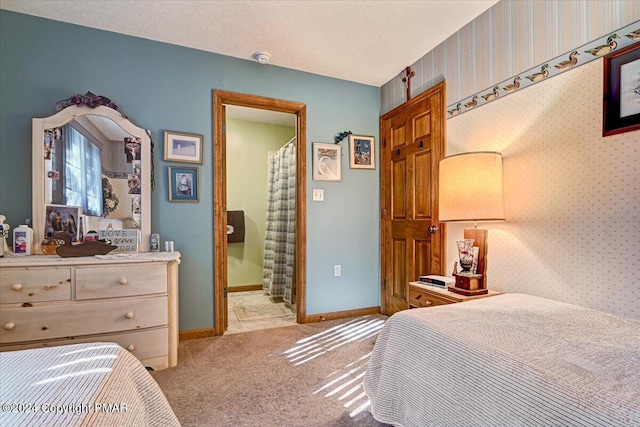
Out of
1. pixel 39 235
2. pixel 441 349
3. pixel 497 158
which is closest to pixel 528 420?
pixel 441 349

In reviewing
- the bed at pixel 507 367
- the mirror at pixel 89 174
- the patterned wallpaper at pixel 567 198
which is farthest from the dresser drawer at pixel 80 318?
the patterned wallpaper at pixel 567 198

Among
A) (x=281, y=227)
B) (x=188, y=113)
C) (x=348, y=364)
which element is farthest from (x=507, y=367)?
(x=281, y=227)

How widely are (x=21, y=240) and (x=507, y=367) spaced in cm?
272

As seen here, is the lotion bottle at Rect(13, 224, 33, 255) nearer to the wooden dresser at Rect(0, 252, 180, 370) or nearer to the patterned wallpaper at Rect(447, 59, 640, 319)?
the wooden dresser at Rect(0, 252, 180, 370)

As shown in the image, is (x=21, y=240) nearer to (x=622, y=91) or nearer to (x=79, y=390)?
(x=79, y=390)

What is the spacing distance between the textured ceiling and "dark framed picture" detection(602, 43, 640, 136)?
0.93 meters

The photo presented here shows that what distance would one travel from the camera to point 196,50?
8.30ft

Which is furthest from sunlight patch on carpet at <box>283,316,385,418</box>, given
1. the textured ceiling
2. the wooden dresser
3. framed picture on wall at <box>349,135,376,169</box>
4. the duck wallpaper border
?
the textured ceiling

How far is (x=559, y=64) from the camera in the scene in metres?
1.60

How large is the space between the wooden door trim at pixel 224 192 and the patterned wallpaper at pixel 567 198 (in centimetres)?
158

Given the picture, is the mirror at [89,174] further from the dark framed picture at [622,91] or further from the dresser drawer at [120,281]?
the dark framed picture at [622,91]

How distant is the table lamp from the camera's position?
171cm

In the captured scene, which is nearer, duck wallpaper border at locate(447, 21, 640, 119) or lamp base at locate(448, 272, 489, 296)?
duck wallpaper border at locate(447, 21, 640, 119)

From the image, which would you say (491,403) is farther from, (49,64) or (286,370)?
(49,64)
